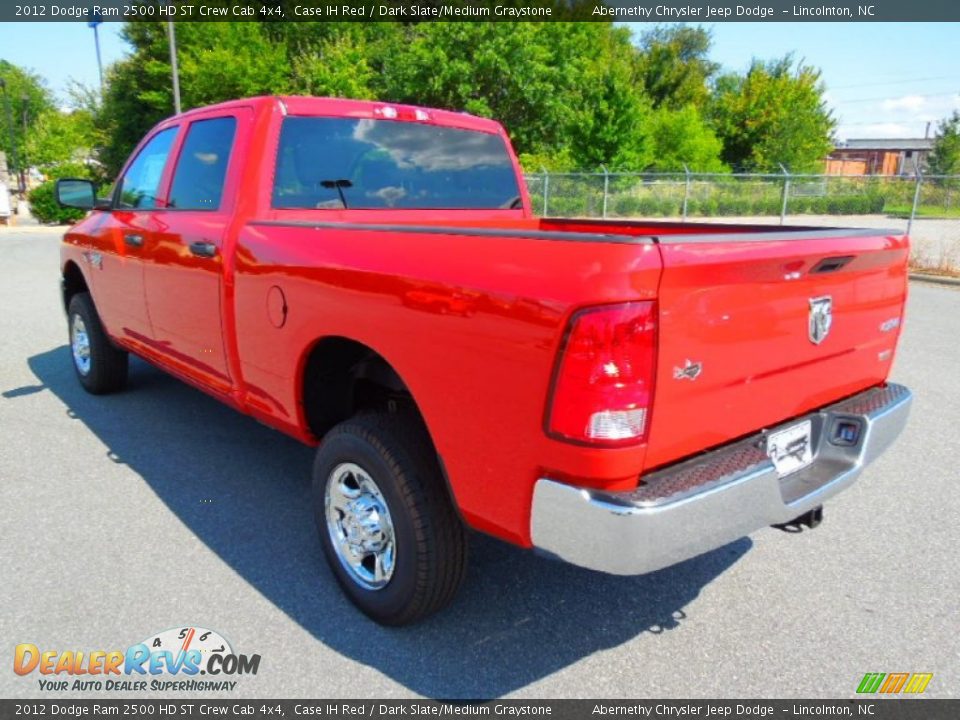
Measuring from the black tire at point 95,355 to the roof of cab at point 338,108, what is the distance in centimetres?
189

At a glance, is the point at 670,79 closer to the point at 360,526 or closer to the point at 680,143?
the point at 680,143

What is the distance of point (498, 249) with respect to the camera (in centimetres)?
205

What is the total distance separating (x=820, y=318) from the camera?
2402mm

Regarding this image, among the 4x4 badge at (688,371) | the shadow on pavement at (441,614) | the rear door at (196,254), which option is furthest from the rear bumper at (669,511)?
the rear door at (196,254)

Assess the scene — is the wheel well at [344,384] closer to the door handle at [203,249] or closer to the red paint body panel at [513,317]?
the red paint body panel at [513,317]

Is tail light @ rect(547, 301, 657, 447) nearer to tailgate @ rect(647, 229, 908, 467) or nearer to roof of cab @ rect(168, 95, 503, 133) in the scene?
tailgate @ rect(647, 229, 908, 467)

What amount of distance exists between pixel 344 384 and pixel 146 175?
247 cm

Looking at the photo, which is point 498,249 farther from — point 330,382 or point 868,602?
point 868,602

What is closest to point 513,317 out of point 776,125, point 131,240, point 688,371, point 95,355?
point 688,371

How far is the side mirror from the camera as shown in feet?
16.0

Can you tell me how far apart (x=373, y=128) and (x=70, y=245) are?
120 inches

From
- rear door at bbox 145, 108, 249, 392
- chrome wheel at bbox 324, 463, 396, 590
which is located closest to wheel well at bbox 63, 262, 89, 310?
rear door at bbox 145, 108, 249, 392

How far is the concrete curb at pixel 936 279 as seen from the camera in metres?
11.8

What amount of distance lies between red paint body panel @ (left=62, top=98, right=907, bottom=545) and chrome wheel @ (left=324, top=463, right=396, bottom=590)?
0.40 metres
